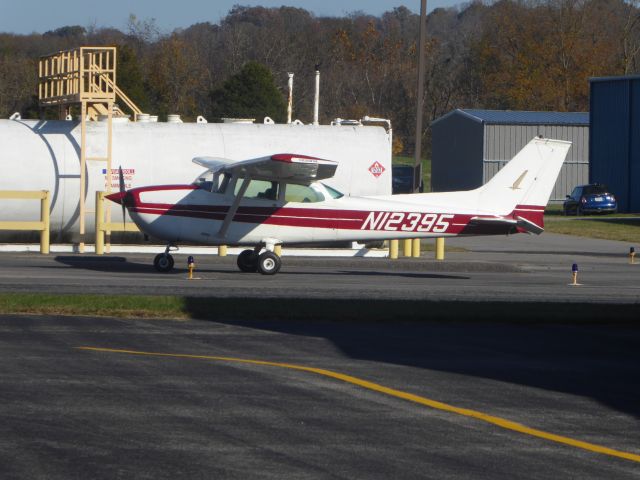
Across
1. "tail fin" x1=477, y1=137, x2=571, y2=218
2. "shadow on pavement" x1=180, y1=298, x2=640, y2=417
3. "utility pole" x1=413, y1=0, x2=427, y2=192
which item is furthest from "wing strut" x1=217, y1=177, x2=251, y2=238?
"utility pole" x1=413, y1=0, x2=427, y2=192

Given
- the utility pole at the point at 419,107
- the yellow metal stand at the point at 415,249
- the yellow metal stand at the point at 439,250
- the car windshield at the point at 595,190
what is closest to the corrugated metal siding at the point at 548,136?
the car windshield at the point at 595,190

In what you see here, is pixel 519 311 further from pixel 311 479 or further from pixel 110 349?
pixel 311 479

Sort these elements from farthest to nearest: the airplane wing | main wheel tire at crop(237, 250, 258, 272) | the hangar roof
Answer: the hangar roof
main wheel tire at crop(237, 250, 258, 272)
the airplane wing

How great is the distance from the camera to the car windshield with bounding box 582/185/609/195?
52188 mm

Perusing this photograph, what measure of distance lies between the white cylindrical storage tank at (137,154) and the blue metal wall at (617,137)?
3212 centimetres

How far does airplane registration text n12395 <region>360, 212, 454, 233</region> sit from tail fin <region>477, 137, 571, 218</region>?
859 mm

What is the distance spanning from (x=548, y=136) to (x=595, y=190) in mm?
14837

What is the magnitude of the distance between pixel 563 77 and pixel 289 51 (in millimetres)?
20993

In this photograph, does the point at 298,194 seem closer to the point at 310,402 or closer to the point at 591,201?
the point at 310,402

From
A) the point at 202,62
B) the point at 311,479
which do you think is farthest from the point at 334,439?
the point at 202,62

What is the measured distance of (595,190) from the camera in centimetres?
5247

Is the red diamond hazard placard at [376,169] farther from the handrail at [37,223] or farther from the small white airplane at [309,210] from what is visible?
the handrail at [37,223]

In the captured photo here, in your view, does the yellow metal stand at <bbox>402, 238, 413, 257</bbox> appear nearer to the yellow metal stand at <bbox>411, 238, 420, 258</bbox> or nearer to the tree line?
the yellow metal stand at <bbox>411, 238, 420, 258</bbox>

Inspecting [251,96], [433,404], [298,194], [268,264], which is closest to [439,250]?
[298,194]
